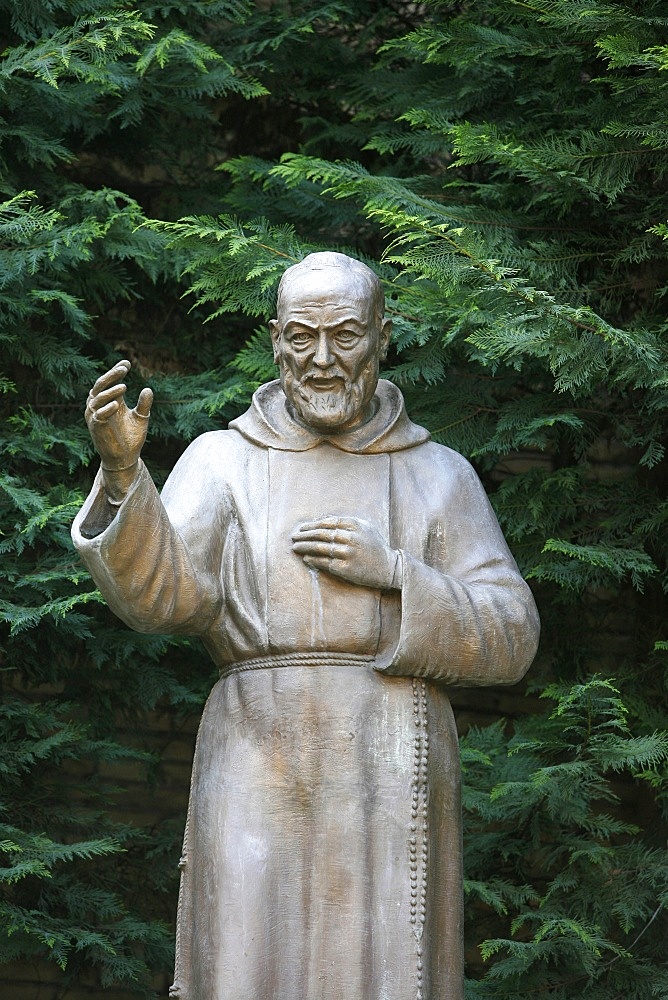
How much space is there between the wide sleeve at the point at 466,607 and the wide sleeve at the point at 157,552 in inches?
20.5

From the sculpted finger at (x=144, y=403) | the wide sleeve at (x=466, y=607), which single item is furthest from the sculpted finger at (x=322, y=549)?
the sculpted finger at (x=144, y=403)

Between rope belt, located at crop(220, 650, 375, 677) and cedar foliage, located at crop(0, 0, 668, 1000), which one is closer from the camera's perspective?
rope belt, located at crop(220, 650, 375, 677)

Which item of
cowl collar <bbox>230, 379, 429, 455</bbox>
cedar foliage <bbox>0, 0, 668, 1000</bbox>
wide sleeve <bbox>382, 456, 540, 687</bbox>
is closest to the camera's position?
wide sleeve <bbox>382, 456, 540, 687</bbox>

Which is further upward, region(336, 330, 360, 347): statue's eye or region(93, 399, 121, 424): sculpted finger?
region(93, 399, 121, 424): sculpted finger

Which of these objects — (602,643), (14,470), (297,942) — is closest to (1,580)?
(14,470)

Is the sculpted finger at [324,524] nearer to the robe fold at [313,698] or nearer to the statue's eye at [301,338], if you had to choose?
the robe fold at [313,698]

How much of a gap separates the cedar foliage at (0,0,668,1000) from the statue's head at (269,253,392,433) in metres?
1.78

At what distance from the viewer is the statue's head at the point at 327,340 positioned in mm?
4945

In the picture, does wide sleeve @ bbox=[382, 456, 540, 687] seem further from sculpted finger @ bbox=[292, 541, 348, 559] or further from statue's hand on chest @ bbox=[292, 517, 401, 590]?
sculpted finger @ bbox=[292, 541, 348, 559]

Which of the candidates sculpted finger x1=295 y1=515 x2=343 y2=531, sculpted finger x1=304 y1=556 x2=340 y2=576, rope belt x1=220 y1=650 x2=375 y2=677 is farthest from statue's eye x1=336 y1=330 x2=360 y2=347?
rope belt x1=220 y1=650 x2=375 y2=677

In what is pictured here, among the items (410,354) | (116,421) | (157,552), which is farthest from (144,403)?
(410,354)

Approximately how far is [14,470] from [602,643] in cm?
257

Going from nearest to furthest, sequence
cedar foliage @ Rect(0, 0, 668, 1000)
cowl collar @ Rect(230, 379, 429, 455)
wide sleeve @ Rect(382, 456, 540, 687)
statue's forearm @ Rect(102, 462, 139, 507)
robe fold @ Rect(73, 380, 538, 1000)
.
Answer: statue's forearm @ Rect(102, 462, 139, 507), robe fold @ Rect(73, 380, 538, 1000), wide sleeve @ Rect(382, 456, 540, 687), cowl collar @ Rect(230, 379, 429, 455), cedar foliage @ Rect(0, 0, 668, 1000)

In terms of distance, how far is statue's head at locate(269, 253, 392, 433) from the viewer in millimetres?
4945
